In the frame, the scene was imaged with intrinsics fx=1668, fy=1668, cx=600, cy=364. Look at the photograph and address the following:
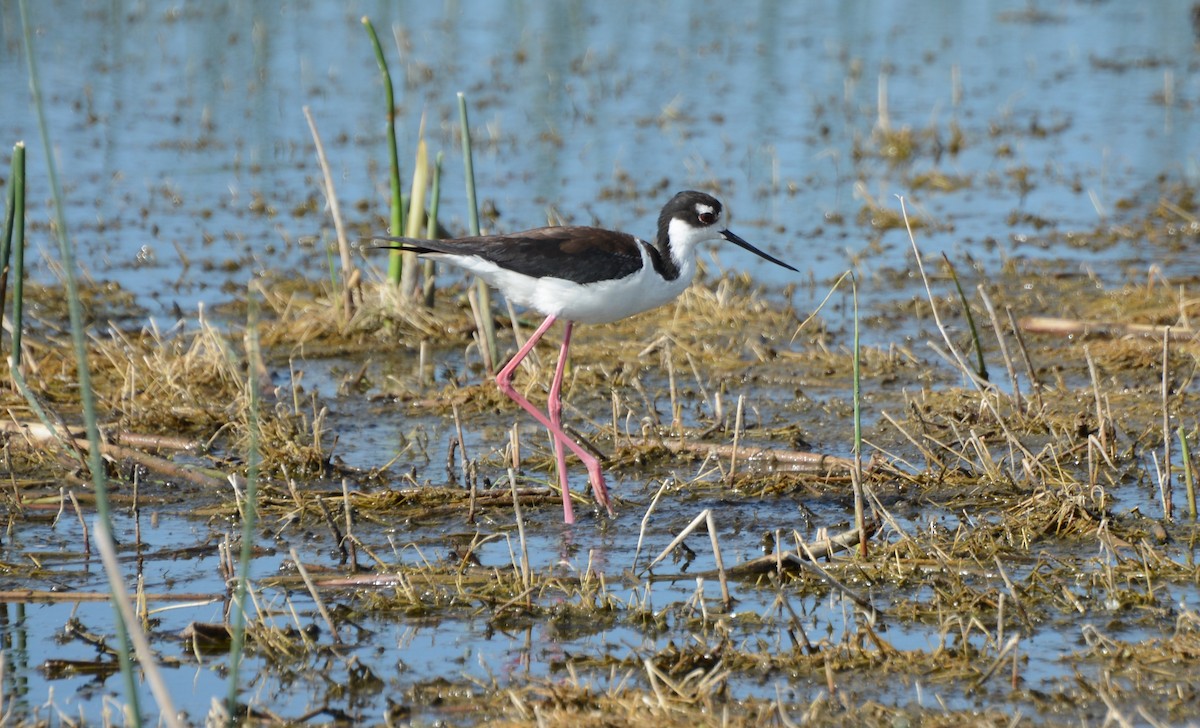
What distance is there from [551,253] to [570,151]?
27.0 ft

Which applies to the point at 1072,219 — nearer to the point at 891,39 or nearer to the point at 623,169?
the point at 623,169

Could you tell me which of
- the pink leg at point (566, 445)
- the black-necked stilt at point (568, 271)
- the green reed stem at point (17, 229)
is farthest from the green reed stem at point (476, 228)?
the green reed stem at point (17, 229)

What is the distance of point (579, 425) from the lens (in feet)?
25.1

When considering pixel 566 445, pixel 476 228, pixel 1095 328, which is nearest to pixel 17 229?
pixel 476 228

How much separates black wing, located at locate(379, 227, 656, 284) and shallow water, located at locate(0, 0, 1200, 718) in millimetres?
890

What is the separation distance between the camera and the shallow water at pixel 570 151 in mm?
5430

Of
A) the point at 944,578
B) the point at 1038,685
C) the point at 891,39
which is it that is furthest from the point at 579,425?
the point at 891,39

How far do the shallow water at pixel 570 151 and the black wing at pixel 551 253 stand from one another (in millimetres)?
890

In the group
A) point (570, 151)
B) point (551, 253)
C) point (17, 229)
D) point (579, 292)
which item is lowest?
point (570, 151)

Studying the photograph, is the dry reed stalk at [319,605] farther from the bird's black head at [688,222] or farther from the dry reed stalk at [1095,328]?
the dry reed stalk at [1095,328]

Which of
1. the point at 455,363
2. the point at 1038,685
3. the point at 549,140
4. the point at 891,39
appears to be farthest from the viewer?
the point at 891,39

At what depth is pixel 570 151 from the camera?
14484mm

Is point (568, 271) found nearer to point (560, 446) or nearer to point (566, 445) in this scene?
point (560, 446)

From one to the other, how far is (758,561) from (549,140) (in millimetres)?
9965
